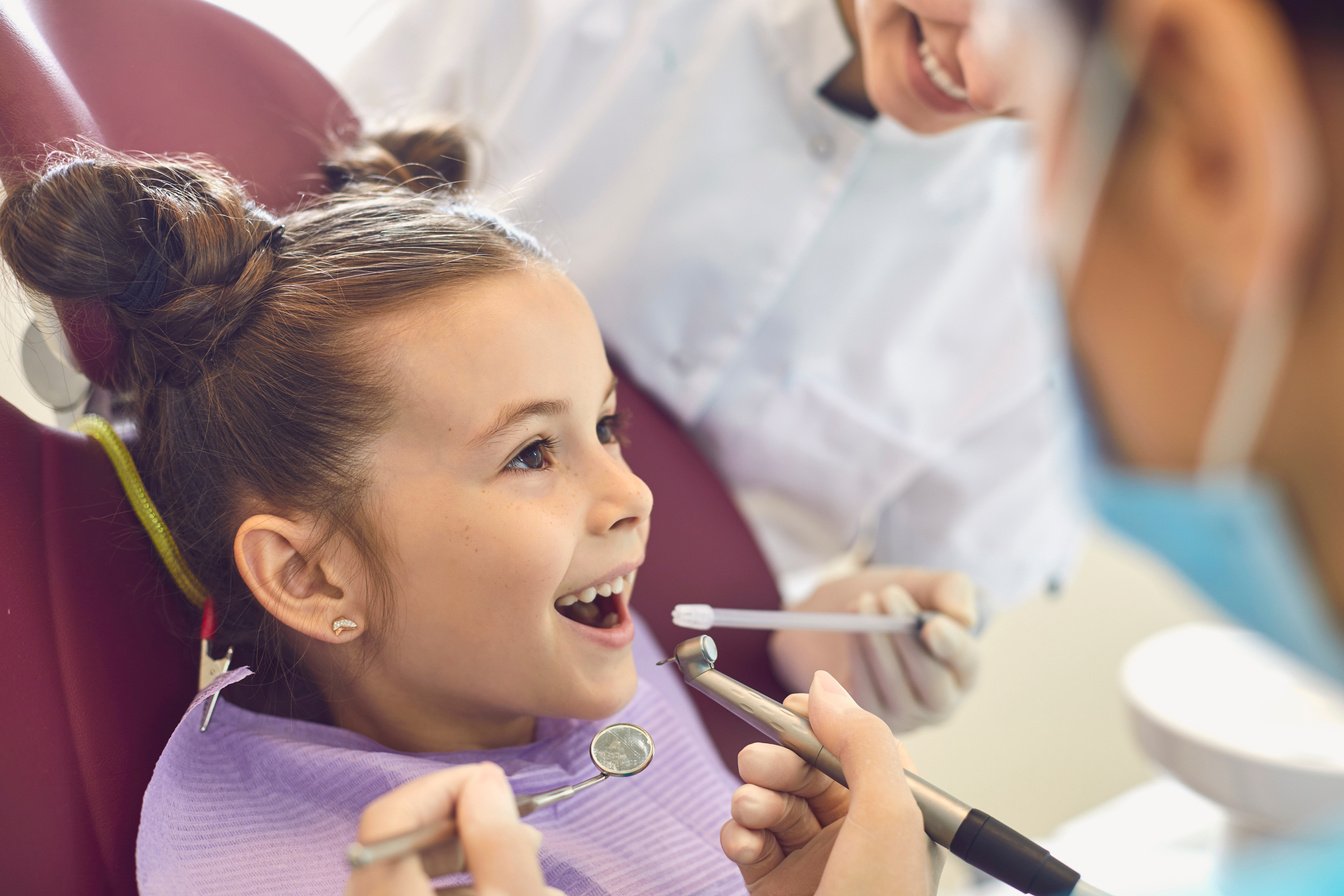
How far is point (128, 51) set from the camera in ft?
2.74

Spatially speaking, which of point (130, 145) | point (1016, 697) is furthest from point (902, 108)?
point (130, 145)

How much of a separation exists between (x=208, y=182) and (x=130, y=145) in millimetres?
116

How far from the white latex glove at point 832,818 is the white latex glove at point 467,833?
12cm

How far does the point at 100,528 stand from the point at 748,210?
1.98 feet

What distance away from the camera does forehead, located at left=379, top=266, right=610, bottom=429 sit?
66 cm

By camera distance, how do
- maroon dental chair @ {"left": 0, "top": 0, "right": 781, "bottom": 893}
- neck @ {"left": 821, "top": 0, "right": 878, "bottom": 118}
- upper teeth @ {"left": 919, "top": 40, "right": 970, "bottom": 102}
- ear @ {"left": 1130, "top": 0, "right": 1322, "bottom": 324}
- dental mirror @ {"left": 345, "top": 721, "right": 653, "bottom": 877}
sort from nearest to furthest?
ear @ {"left": 1130, "top": 0, "right": 1322, "bottom": 324}, dental mirror @ {"left": 345, "top": 721, "right": 653, "bottom": 877}, maroon dental chair @ {"left": 0, "top": 0, "right": 781, "bottom": 893}, upper teeth @ {"left": 919, "top": 40, "right": 970, "bottom": 102}, neck @ {"left": 821, "top": 0, "right": 878, "bottom": 118}

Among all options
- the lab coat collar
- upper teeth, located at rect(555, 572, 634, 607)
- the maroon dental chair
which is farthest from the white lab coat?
upper teeth, located at rect(555, 572, 634, 607)

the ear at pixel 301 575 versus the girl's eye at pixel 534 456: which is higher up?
the girl's eye at pixel 534 456

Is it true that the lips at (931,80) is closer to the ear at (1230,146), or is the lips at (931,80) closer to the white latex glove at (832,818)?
the white latex glove at (832,818)

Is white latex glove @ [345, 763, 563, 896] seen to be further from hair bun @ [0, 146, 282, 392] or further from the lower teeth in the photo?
hair bun @ [0, 146, 282, 392]

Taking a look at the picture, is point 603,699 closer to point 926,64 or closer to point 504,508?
point 504,508

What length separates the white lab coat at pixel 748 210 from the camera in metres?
1.04

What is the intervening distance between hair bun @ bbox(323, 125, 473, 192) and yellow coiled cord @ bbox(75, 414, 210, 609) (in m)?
0.24

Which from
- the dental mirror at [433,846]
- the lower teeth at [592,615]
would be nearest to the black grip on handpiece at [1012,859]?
the dental mirror at [433,846]
